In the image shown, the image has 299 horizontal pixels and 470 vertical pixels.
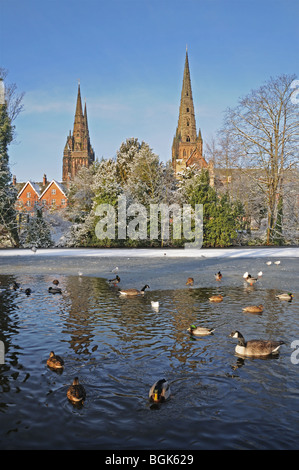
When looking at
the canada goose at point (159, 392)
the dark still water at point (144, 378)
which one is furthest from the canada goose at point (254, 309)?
the canada goose at point (159, 392)

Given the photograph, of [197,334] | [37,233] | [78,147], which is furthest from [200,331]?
[78,147]

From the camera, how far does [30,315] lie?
12055mm

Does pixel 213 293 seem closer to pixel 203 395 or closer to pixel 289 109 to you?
pixel 203 395

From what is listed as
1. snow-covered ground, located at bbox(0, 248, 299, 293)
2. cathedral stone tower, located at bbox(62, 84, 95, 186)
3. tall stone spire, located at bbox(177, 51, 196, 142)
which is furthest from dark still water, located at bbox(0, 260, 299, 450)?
cathedral stone tower, located at bbox(62, 84, 95, 186)

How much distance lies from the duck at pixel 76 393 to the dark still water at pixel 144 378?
0.45 feet

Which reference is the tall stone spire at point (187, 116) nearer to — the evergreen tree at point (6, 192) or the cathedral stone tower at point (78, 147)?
the cathedral stone tower at point (78, 147)

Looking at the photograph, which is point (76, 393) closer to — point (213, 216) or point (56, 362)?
point (56, 362)

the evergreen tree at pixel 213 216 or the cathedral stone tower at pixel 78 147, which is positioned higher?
the cathedral stone tower at pixel 78 147

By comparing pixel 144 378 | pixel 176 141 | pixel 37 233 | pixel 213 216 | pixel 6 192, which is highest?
pixel 176 141

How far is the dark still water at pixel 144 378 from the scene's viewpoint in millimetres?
5297

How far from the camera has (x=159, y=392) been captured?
614 centimetres

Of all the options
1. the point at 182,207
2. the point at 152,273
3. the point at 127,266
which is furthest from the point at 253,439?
the point at 182,207

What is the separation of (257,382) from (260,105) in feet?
117

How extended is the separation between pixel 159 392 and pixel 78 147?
14717 centimetres
